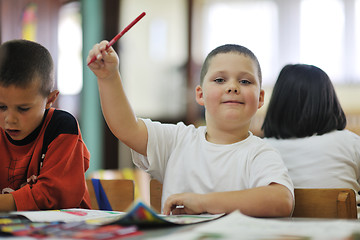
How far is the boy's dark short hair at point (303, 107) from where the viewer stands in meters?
1.56

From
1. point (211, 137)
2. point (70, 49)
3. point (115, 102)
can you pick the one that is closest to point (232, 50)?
point (211, 137)

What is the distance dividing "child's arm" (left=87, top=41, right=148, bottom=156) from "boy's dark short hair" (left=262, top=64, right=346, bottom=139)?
2.12ft

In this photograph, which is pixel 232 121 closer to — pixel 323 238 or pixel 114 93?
pixel 114 93

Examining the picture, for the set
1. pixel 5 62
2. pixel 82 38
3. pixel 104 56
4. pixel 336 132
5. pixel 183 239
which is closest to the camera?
pixel 183 239

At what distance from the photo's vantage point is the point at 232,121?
3.60 feet

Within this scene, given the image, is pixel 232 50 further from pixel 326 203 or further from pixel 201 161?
pixel 326 203

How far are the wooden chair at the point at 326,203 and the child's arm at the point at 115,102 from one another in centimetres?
38

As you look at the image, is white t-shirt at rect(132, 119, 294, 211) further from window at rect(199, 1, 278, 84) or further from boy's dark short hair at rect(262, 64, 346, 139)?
window at rect(199, 1, 278, 84)

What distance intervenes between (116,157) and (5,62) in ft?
12.6

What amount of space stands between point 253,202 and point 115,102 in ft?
1.22

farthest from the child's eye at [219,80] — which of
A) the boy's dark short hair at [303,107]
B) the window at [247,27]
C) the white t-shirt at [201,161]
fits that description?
the window at [247,27]

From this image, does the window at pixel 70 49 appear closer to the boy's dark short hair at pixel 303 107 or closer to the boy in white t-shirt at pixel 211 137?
the boy's dark short hair at pixel 303 107

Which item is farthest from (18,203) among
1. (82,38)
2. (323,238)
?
(82,38)

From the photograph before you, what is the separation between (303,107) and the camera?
1.59 m
